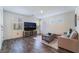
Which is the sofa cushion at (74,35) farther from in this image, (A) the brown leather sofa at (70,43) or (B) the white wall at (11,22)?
(B) the white wall at (11,22)

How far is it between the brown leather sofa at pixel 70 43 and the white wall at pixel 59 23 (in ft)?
0.62

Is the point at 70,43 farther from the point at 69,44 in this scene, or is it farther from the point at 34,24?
the point at 34,24

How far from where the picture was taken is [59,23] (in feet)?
6.72

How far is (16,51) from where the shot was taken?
1.97 m

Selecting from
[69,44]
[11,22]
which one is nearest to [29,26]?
[11,22]

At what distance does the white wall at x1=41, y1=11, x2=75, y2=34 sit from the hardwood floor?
0.36 meters

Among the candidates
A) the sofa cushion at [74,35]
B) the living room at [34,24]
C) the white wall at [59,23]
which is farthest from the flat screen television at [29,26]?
the sofa cushion at [74,35]

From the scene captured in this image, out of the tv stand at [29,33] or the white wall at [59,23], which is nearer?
the white wall at [59,23]

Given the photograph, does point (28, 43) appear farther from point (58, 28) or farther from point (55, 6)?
point (55, 6)

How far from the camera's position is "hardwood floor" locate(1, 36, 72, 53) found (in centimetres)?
195

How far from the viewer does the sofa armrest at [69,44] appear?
6.52 feet

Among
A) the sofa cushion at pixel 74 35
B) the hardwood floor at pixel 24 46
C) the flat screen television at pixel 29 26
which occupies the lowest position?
the hardwood floor at pixel 24 46

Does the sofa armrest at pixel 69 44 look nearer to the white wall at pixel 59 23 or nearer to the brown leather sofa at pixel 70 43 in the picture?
the brown leather sofa at pixel 70 43

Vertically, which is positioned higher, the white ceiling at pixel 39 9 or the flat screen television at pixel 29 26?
the white ceiling at pixel 39 9
